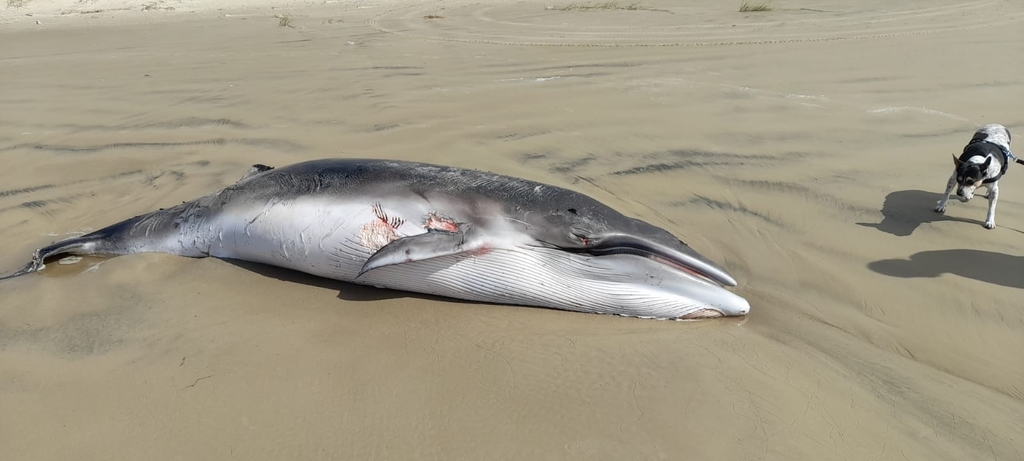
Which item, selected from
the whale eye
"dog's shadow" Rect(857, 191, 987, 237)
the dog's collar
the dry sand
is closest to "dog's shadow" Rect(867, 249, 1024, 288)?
the dry sand

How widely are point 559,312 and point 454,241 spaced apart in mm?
631

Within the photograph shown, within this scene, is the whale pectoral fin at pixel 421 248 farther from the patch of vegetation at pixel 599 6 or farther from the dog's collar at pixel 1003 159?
the patch of vegetation at pixel 599 6

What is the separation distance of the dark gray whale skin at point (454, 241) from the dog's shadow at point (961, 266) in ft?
3.94

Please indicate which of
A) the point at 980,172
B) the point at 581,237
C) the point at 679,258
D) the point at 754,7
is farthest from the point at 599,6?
the point at 679,258

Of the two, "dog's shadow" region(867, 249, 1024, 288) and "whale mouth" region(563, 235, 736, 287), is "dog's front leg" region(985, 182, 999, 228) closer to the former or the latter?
"dog's shadow" region(867, 249, 1024, 288)

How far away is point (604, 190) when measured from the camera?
4.64 meters

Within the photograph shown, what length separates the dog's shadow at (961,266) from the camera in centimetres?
332

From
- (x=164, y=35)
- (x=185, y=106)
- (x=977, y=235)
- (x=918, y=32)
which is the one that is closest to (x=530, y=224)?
(x=977, y=235)

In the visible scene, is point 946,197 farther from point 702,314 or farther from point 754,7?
point 754,7

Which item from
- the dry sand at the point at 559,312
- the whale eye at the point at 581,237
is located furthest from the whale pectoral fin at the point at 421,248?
the whale eye at the point at 581,237

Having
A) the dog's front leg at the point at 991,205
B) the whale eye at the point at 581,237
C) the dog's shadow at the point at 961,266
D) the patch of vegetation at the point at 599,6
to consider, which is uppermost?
the patch of vegetation at the point at 599,6

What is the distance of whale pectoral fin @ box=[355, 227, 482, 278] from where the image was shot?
2.82 meters

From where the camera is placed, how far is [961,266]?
3.43m

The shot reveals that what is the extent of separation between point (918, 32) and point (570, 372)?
10452 mm
